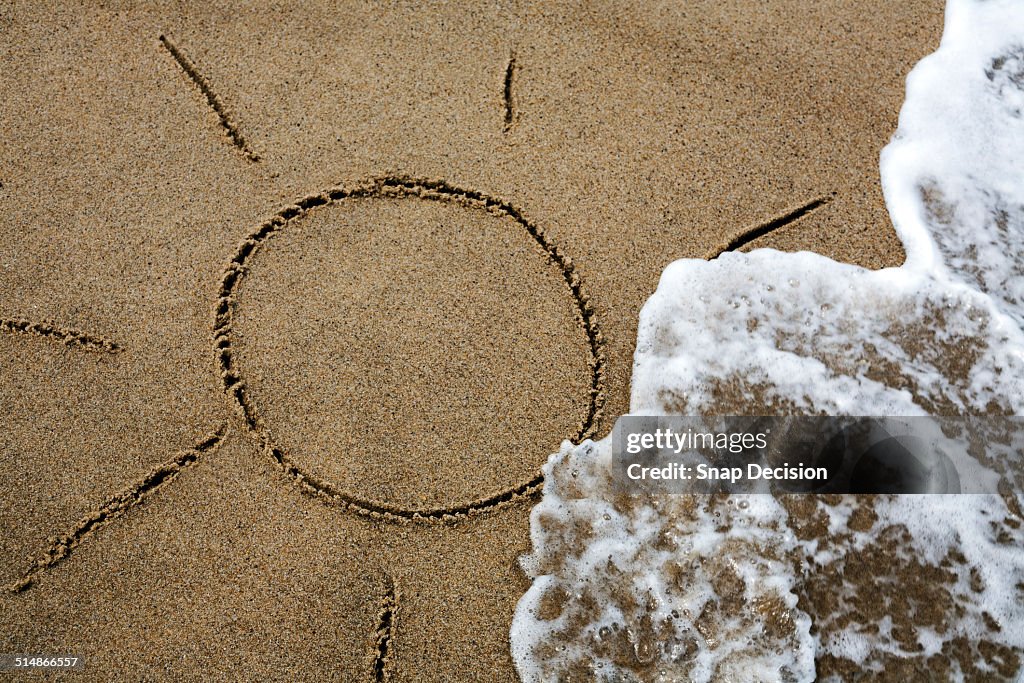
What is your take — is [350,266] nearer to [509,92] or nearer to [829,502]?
[509,92]

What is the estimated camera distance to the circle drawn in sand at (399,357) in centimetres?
190

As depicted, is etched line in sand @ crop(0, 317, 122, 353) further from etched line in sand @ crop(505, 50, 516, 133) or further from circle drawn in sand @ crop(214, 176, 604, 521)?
etched line in sand @ crop(505, 50, 516, 133)

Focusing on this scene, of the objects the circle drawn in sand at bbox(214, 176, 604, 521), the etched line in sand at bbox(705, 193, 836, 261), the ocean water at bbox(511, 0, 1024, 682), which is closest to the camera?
the ocean water at bbox(511, 0, 1024, 682)

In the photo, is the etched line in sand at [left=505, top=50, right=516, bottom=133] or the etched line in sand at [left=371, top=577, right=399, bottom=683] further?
the etched line in sand at [left=505, top=50, right=516, bottom=133]

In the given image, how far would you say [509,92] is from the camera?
212cm

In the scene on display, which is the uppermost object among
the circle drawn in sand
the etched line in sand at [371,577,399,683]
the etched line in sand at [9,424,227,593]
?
the circle drawn in sand

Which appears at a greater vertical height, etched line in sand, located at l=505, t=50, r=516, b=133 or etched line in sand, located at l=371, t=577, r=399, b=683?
etched line in sand, located at l=505, t=50, r=516, b=133

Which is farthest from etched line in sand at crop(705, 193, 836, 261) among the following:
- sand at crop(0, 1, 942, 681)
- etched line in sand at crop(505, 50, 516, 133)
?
etched line in sand at crop(505, 50, 516, 133)

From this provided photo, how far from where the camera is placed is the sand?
72.4 inches

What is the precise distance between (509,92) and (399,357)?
843mm

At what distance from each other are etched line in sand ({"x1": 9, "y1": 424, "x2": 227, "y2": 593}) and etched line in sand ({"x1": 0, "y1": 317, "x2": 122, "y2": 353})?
1.16 feet

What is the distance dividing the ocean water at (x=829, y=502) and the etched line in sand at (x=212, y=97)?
124cm

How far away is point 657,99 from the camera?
210 cm

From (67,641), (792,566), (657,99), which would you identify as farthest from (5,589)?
(657,99)
